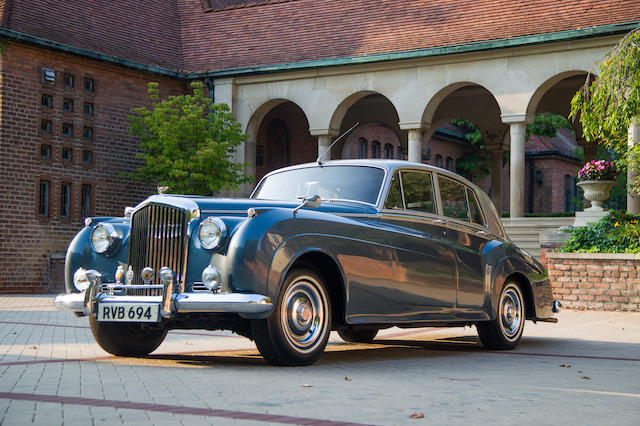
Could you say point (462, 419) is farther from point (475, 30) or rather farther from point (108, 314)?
point (475, 30)

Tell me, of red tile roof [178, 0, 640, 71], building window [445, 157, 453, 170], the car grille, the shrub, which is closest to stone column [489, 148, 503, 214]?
red tile roof [178, 0, 640, 71]

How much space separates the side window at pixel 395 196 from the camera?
8.08 m

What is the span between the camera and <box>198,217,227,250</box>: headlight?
666 centimetres

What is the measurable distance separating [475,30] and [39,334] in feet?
52.2

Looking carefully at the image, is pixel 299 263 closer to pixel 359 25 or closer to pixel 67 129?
pixel 67 129

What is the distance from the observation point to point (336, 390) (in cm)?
576

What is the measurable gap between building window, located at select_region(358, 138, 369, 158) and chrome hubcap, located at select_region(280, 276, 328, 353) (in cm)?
2863

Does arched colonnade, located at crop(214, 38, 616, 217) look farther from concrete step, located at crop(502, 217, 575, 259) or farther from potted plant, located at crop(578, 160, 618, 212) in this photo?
potted plant, located at crop(578, 160, 618, 212)

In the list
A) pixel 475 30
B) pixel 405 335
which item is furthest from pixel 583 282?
pixel 475 30

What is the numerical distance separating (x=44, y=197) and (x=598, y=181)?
13.2 meters

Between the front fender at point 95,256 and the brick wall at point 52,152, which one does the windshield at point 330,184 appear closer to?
the front fender at point 95,256

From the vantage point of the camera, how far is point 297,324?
6887mm

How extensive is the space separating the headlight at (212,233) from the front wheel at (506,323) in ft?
11.8

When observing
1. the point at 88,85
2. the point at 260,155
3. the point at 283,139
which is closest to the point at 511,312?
the point at 88,85
